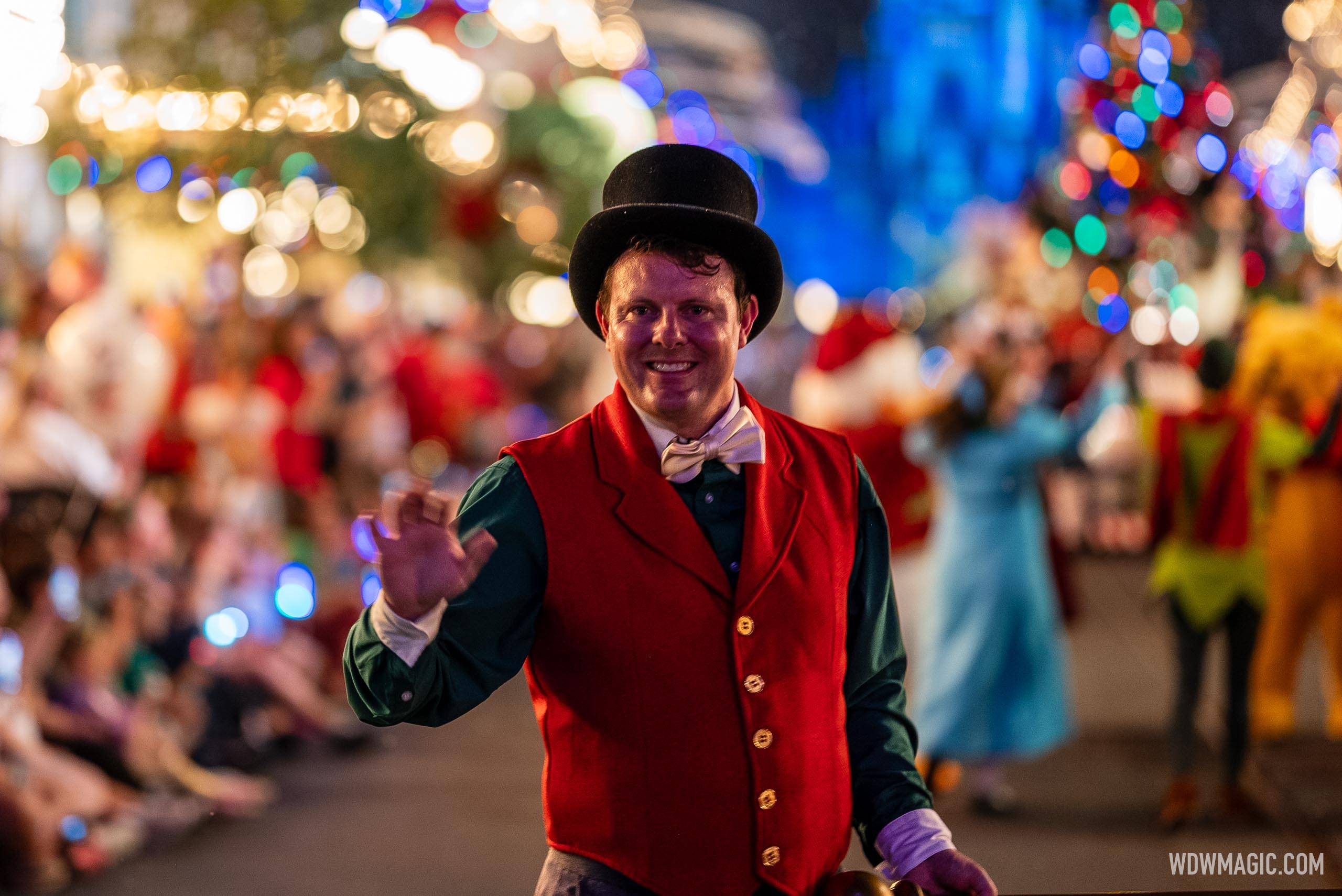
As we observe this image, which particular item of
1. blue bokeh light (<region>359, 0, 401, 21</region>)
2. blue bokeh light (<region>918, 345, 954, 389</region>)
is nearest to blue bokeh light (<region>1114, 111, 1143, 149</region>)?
blue bokeh light (<region>918, 345, 954, 389</region>)

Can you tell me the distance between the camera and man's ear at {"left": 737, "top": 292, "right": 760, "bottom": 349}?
2.13 m

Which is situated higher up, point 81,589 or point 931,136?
point 931,136

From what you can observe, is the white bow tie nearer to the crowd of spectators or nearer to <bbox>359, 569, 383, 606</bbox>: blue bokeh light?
the crowd of spectators

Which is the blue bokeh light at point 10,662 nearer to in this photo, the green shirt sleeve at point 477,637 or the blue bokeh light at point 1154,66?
the green shirt sleeve at point 477,637

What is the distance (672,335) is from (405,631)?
1.79ft

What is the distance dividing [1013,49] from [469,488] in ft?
89.3

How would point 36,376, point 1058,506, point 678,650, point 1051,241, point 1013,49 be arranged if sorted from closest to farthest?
1. point 678,650
2. point 36,376
3. point 1058,506
4. point 1051,241
5. point 1013,49

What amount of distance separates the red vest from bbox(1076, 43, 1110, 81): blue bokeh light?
954cm

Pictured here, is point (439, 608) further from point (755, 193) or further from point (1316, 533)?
point (1316, 533)

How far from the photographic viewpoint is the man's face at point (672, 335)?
1.99 meters

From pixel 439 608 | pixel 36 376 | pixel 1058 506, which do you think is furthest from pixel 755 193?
pixel 1058 506

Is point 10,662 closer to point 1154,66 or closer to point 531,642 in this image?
point 531,642

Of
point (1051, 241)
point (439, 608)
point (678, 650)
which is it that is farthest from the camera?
point (1051, 241)

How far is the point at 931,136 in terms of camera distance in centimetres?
3375
